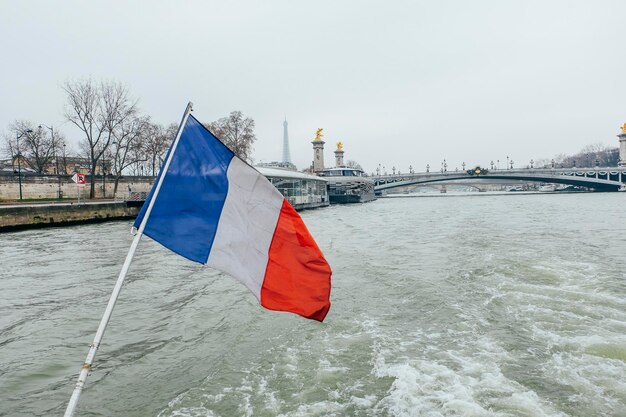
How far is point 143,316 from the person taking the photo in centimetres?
757

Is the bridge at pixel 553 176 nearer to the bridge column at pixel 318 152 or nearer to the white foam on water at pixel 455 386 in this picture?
the bridge column at pixel 318 152

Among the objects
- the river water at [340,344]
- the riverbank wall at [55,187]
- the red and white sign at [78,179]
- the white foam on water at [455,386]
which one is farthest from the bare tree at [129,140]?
the white foam on water at [455,386]

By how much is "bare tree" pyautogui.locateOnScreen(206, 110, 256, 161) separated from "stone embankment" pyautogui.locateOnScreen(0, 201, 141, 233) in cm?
3230

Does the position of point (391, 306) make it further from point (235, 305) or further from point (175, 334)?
point (175, 334)

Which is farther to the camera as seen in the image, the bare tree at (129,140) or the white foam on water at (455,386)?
the bare tree at (129,140)

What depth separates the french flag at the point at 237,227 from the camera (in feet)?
10.5

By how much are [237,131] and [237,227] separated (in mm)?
62823

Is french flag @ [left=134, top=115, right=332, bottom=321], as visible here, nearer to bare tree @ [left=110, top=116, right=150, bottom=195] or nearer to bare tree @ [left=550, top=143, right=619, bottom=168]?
bare tree @ [left=110, top=116, right=150, bottom=195]

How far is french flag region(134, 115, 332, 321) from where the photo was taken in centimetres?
319

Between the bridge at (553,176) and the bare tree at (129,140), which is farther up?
the bare tree at (129,140)

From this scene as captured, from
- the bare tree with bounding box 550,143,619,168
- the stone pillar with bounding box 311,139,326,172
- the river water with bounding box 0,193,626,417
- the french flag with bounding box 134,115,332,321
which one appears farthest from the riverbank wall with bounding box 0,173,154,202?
the bare tree with bounding box 550,143,619,168

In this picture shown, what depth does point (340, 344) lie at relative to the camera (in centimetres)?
602

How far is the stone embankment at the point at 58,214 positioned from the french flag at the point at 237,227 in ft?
75.7

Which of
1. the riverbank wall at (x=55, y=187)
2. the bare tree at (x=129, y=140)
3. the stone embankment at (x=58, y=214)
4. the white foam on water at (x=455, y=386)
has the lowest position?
the white foam on water at (x=455, y=386)
